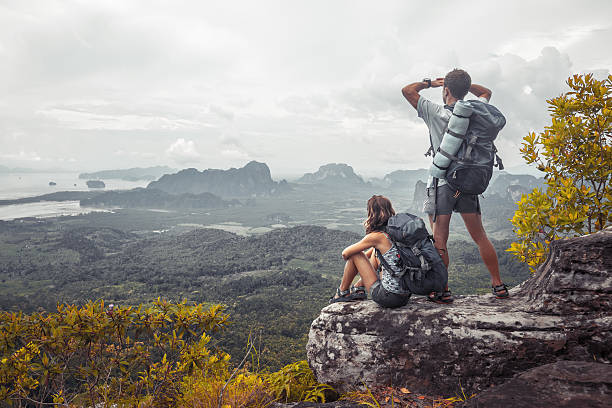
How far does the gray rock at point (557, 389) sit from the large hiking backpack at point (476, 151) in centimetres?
211

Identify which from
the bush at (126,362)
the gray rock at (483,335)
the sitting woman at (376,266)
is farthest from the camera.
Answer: the sitting woman at (376,266)

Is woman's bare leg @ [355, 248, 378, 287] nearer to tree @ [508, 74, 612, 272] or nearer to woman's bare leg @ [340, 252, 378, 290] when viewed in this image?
woman's bare leg @ [340, 252, 378, 290]

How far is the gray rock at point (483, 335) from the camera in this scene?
3215mm

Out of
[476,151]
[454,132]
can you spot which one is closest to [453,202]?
[476,151]

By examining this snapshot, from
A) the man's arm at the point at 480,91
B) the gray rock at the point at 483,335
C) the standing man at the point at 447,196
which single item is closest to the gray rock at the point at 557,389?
the gray rock at the point at 483,335

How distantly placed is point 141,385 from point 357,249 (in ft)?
10.2

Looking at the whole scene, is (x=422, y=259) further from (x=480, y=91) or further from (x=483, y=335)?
(x=480, y=91)

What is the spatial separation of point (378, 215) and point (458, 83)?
1975 millimetres

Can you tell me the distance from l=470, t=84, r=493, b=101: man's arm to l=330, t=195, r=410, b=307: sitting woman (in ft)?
6.54

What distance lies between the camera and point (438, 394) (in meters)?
3.46

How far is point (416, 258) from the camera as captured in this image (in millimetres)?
3873

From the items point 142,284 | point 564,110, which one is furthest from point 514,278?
point 142,284

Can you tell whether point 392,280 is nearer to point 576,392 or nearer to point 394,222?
point 394,222

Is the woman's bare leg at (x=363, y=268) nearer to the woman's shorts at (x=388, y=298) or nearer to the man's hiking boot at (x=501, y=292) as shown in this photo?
the woman's shorts at (x=388, y=298)
